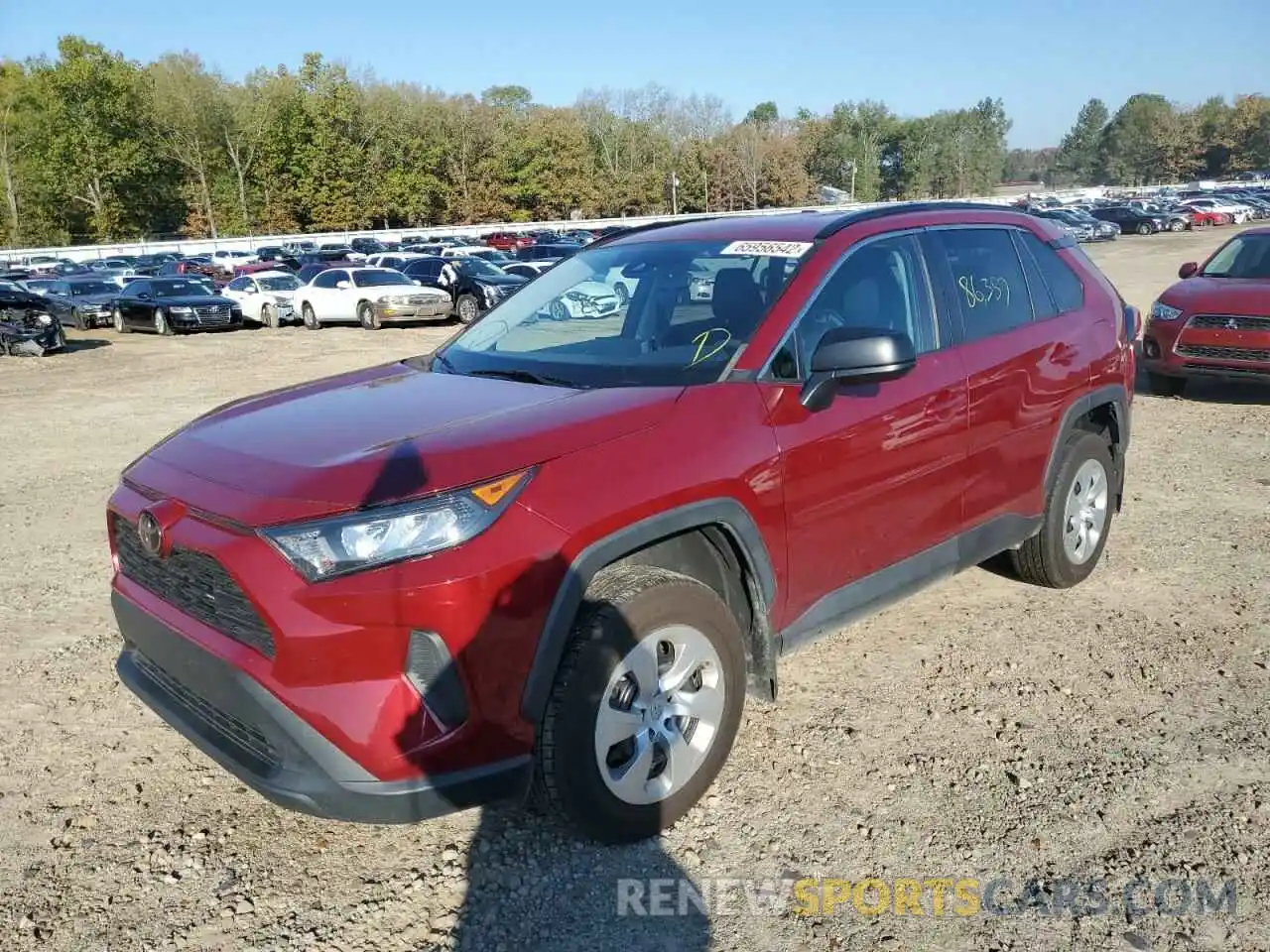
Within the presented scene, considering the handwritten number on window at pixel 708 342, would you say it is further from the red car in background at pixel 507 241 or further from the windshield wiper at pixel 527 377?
the red car in background at pixel 507 241

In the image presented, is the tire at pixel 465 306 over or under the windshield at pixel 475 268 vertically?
under

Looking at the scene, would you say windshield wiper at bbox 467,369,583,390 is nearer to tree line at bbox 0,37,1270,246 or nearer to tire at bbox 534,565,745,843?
tire at bbox 534,565,745,843

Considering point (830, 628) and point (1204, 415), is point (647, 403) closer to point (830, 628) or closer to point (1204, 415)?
point (830, 628)

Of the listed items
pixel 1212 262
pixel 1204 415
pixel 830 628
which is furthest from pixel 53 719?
pixel 1212 262

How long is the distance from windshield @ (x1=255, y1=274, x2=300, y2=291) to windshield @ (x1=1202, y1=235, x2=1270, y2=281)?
2002 cm

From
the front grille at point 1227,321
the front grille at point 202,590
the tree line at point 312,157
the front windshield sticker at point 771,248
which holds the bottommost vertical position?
the front grille at point 202,590

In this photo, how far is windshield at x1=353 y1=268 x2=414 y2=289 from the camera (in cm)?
2252

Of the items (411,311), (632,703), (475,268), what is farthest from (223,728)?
(475,268)

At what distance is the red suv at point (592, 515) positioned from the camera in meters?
2.54

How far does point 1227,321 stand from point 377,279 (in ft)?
58.8

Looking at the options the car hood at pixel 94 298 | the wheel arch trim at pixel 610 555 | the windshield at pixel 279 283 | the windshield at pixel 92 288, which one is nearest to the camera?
the wheel arch trim at pixel 610 555

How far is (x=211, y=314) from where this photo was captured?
900 inches

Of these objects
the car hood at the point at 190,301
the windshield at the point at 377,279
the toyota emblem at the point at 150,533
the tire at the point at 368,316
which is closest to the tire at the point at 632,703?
the toyota emblem at the point at 150,533

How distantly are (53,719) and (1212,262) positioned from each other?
1099 centimetres
